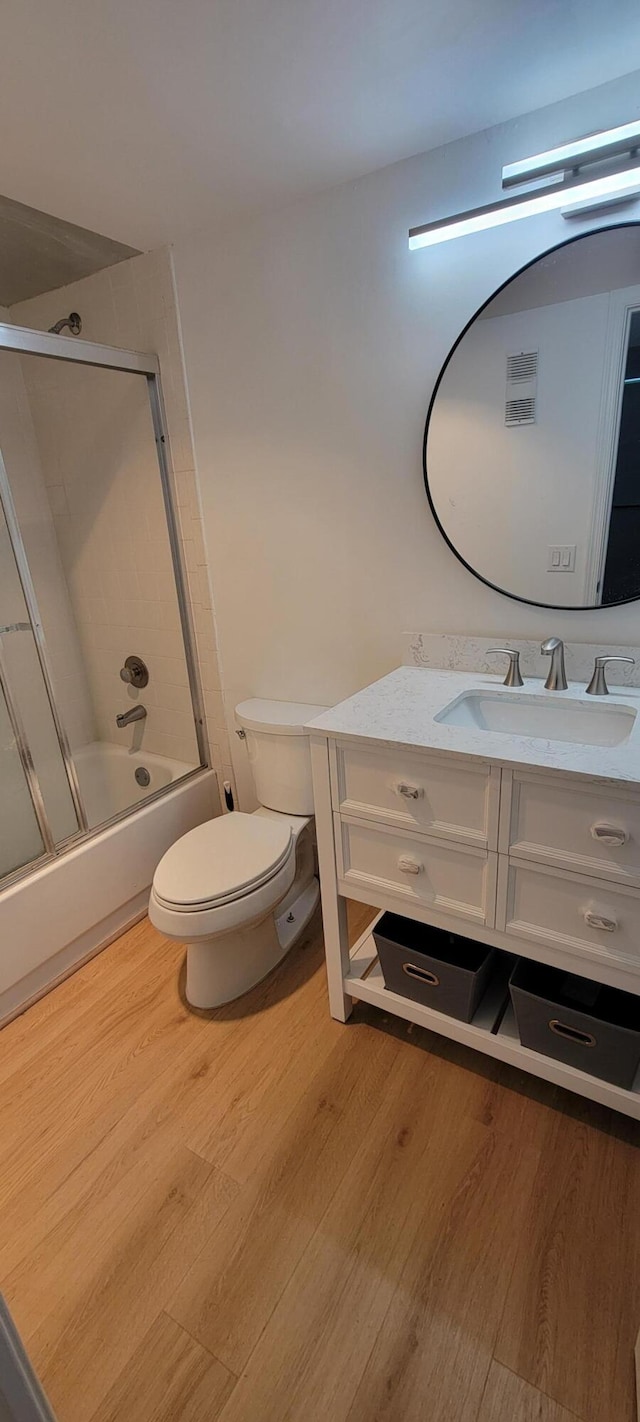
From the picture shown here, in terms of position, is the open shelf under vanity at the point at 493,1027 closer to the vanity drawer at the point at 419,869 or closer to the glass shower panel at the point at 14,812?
the vanity drawer at the point at 419,869

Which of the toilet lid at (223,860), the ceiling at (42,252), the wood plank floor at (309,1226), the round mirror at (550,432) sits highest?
the ceiling at (42,252)

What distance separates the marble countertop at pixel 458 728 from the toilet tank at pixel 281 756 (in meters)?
0.39

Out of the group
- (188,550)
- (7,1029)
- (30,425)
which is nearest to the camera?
(7,1029)

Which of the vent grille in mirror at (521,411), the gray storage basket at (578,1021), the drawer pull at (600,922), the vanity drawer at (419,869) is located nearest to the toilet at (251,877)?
the vanity drawer at (419,869)

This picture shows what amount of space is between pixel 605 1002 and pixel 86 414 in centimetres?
249

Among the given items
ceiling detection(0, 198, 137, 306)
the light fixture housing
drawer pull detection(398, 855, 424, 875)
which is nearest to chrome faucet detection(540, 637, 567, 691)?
drawer pull detection(398, 855, 424, 875)

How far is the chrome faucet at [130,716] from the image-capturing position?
2.54 metres

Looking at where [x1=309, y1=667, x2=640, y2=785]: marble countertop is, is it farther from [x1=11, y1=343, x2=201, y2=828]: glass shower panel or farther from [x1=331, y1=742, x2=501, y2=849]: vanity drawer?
[x1=11, y1=343, x2=201, y2=828]: glass shower panel

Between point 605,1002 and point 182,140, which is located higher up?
point 182,140

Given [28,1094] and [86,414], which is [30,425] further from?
[28,1094]

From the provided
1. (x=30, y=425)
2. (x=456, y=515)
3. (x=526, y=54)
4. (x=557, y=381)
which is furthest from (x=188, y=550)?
(x=526, y=54)

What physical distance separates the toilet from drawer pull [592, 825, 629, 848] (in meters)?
0.87

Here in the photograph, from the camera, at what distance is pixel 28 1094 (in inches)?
59.6

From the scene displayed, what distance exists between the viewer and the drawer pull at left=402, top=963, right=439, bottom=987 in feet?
4.67
